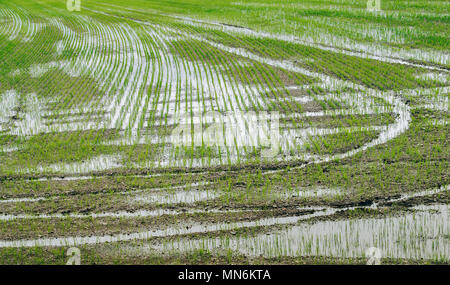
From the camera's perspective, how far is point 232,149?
1250 centimetres

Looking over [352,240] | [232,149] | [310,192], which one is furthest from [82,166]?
[352,240]

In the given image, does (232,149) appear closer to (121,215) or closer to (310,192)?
(310,192)

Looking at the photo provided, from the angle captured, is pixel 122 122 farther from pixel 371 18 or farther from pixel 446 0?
pixel 446 0

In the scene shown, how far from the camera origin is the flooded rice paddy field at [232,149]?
356 inches

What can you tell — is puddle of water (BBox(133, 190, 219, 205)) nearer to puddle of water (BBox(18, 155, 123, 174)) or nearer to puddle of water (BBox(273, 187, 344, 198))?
puddle of water (BBox(273, 187, 344, 198))

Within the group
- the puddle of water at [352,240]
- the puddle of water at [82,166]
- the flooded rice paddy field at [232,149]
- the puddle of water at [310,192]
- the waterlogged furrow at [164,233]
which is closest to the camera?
the puddle of water at [352,240]

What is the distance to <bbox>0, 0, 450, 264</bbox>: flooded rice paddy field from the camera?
9039mm

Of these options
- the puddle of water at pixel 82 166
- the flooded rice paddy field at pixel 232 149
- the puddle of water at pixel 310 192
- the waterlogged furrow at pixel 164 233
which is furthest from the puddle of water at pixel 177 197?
the puddle of water at pixel 82 166

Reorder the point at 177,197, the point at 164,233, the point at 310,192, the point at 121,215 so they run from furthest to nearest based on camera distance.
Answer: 1. the point at 177,197
2. the point at 310,192
3. the point at 121,215
4. the point at 164,233

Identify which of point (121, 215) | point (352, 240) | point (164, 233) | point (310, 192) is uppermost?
point (310, 192)

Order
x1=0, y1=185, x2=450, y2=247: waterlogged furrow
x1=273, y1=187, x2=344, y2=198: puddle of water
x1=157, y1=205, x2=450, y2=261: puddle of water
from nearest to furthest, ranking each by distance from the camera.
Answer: x1=157, y1=205, x2=450, y2=261: puddle of water
x1=0, y1=185, x2=450, y2=247: waterlogged furrow
x1=273, y1=187, x2=344, y2=198: puddle of water

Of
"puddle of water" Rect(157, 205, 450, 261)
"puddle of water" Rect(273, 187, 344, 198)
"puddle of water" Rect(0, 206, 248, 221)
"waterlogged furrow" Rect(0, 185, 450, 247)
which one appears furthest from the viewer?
"puddle of water" Rect(273, 187, 344, 198)

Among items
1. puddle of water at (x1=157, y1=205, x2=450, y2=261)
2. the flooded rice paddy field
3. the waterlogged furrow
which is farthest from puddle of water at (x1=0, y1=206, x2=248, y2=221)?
puddle of water at (x1=157, y1=205, x2=450, y2=261)

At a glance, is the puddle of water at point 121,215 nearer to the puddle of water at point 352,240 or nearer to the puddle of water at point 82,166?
the puddle of water at point 352,240
